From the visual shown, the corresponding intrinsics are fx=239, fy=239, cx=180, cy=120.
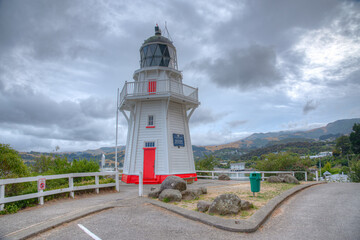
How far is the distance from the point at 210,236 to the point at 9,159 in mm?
8078

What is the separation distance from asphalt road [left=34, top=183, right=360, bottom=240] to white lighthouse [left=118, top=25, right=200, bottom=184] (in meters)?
9.14

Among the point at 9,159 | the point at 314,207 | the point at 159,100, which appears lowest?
the point at 314,207

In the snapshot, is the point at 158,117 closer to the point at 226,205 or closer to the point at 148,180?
the point at 148,180

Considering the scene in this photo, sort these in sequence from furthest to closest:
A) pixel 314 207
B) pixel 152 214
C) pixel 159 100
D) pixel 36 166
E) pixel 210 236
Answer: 1. pixel 36 166
2. pixel 159 100
3. pixel 314 207
4. pixel 152 214
5. pixel 210 236

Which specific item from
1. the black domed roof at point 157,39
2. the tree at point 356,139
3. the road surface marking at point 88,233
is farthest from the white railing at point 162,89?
the tree at point 356,139

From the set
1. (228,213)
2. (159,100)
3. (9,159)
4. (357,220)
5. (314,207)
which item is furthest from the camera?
(159,100)

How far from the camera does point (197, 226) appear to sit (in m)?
5.88

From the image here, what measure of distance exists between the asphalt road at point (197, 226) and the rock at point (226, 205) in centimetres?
87

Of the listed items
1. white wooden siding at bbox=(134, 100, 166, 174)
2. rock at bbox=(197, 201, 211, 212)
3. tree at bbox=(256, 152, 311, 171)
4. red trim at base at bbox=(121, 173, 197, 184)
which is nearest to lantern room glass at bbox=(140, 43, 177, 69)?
white wooden siding at bbox=(134, 100, 166, 174)

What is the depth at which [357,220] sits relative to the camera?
6152mm

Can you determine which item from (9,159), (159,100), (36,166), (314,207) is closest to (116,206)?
(9,159)

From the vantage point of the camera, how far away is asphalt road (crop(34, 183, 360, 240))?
17.1 ft

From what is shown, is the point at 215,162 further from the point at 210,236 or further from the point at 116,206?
the point at 210,236

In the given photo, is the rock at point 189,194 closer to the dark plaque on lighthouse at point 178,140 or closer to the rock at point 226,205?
the rock at point 226,205
